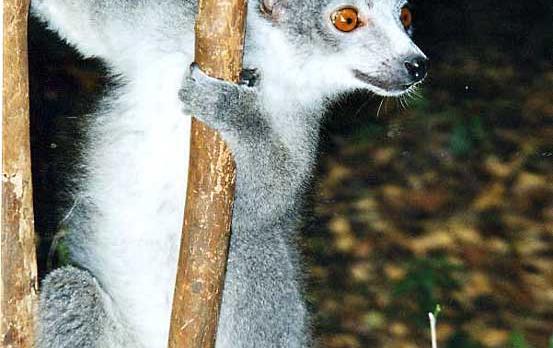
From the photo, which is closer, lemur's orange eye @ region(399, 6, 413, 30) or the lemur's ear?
the lemur's ear

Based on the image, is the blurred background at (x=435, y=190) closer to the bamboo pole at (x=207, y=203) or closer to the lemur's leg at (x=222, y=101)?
the lemur's leg at (x=222, y=101)

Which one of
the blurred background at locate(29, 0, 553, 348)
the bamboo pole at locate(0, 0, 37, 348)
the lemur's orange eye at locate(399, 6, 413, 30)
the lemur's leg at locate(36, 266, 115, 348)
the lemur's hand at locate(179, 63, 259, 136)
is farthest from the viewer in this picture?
the blurred background at locate(29, 0, 553, 348)

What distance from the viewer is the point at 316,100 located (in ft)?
14.4

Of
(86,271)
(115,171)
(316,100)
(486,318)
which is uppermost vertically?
(316,100)

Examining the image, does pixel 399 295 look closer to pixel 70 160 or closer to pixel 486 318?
pixel 486 318

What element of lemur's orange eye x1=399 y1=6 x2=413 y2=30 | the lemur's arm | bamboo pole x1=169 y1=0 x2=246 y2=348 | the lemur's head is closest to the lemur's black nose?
the lemur's head

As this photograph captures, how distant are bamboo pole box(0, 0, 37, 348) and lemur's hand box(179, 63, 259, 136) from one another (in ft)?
1.71

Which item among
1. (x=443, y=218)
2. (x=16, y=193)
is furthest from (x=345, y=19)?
(x=443, y=218)

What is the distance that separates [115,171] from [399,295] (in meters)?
3.76

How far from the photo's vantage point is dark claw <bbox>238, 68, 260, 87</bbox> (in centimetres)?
358

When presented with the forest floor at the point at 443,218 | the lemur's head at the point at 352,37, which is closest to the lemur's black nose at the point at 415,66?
the lemur's head at the point at 352,37

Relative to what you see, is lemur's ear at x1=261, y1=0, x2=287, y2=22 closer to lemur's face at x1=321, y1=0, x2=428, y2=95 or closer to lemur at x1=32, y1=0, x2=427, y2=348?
lemur at x1=32, y1=0, x2=427, y2=348

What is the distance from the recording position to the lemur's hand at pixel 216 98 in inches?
132

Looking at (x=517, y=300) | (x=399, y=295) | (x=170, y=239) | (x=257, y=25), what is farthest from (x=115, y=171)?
(x=517, y=300)
